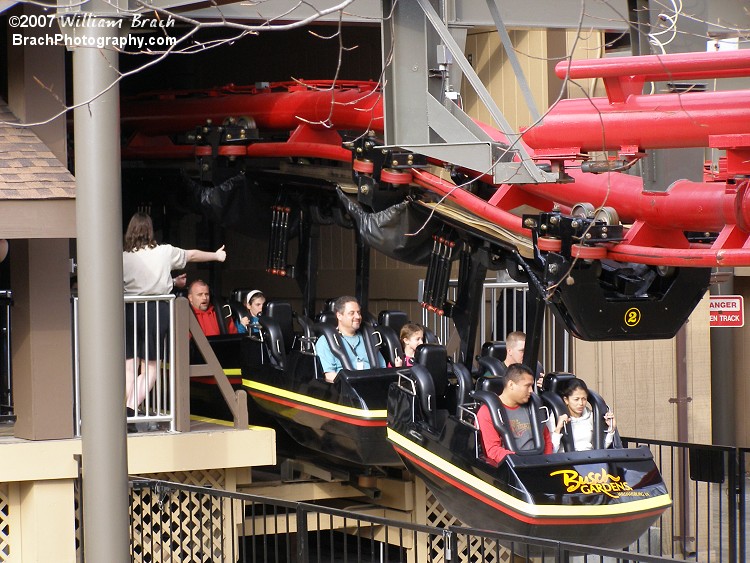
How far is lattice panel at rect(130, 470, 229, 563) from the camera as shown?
961 centimetres

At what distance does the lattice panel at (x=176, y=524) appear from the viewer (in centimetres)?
→ 961

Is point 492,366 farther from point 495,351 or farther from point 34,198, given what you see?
point 34,198

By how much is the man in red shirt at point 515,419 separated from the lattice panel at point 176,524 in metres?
2.03

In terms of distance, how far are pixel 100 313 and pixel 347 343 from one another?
295 centimetres


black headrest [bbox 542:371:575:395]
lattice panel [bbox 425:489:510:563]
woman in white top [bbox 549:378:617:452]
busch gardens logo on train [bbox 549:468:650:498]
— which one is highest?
black headrest [bbox 542:371:575:395]

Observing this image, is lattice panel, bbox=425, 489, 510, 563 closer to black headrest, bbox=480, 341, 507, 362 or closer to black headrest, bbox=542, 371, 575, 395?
black headrest, bbox=480, 341, 507, 362

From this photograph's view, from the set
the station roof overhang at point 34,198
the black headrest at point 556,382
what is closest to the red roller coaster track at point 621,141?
the black headrest at point 556,382

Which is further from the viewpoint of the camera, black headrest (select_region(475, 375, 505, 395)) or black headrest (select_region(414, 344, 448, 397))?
black headrest (select_region(414, 344, 448, 397))

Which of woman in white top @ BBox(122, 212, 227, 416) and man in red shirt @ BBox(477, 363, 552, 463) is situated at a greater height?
woman in white top @ BBox(122, 212, 227, 416)

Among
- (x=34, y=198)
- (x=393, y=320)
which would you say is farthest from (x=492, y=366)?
(x=34, y=198)

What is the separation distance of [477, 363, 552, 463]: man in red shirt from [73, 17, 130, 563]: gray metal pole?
2398mm

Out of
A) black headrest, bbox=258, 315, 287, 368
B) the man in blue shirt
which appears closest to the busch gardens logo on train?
the man in blue shirt

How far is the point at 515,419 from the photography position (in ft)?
29.6

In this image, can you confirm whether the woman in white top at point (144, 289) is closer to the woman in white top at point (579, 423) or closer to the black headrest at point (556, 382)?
the black headrest at point (556, 382)
